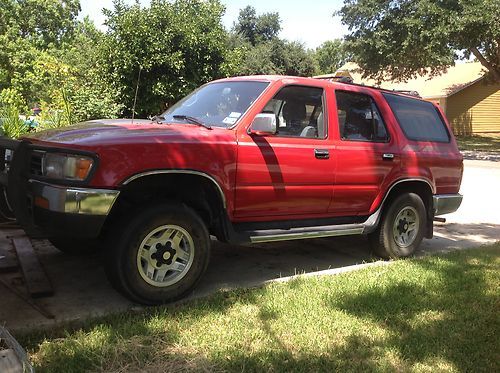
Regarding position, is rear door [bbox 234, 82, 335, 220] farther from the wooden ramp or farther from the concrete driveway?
the wooden ramp

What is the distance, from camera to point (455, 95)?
34.5m

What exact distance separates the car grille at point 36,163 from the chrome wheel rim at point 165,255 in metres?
0.96

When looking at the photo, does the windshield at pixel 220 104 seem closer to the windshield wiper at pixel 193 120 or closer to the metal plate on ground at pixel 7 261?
the windshield wiper at pixel 193 120

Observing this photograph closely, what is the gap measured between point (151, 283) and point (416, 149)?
3.46 m

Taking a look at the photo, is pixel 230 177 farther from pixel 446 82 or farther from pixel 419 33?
pixel 446 82

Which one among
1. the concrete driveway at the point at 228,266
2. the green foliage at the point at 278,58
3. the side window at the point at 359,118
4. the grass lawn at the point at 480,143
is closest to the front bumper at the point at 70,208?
the concrete driveway at the point at 228,266

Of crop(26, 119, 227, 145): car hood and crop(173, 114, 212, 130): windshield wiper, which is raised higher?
crop(173, 114, 212, 130): windshield wiper

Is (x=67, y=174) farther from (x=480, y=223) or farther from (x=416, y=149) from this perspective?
(x=480, y=223)

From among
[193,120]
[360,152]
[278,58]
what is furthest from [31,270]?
[278,58]

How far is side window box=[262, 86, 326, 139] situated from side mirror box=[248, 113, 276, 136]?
30cm

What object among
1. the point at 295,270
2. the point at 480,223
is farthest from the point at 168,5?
the point at 295,270

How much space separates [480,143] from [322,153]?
2818cm

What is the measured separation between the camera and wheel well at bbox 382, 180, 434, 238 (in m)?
5.90

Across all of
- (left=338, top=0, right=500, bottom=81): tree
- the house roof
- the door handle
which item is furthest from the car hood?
the house roof
